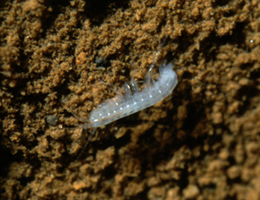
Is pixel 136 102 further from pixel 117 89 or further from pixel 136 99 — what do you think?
pixel 117 89

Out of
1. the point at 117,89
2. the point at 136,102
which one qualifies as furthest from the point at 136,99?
the point at 117,89

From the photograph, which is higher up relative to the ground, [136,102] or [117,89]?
[117,89]

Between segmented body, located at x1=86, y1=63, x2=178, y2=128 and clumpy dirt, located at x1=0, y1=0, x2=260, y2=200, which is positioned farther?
segmented body, located at x1=86, y1=63, x2=178, y2=128

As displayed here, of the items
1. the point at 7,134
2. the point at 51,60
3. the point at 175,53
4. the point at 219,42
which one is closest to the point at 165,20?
the point at 175,53

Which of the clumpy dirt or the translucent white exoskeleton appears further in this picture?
the translucent white exoskeleton
